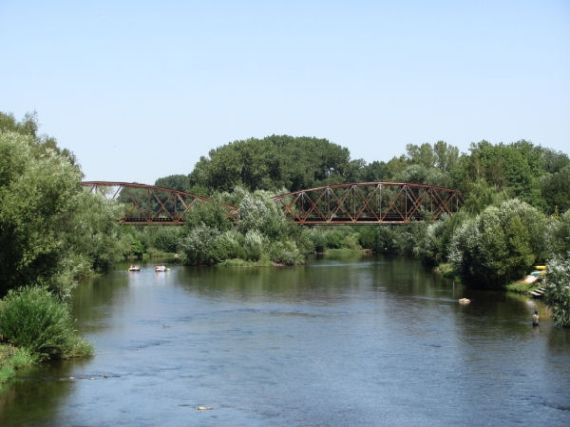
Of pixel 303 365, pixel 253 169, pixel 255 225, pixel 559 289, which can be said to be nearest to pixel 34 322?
pixel 303 365

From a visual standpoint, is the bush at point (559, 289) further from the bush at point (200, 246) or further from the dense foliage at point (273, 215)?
the bush at point (200, 246)

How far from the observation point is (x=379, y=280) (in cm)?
6712

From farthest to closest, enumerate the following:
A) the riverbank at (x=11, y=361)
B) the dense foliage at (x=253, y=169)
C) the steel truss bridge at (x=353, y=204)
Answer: the dense foliage at (x=253, y=169), the steel truss bridge at (x=353, y=204), the riverbank at (x=11, y=361)

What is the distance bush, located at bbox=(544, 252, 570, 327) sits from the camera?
39.4 m

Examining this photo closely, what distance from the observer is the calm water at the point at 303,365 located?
1055 inches

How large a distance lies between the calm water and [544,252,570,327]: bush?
3.53 feet

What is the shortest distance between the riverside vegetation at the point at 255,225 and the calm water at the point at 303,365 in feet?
8.77

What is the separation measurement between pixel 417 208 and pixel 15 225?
2871 inches

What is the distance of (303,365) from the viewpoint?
33750 millimetres

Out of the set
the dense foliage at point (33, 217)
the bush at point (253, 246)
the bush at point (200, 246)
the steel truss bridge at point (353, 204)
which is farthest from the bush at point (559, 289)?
the steel truss bridge at point (353, 204)

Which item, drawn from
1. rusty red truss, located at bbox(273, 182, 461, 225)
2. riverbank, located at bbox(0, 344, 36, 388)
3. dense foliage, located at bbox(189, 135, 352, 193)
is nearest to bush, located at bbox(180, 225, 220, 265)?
rusty red truss, located at bbox(273, 182, 461, 225)

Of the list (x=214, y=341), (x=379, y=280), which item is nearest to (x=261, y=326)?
(x=214, y=341)

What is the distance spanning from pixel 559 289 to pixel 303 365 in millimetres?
12970

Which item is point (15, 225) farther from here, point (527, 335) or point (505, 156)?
point (505, 156)
